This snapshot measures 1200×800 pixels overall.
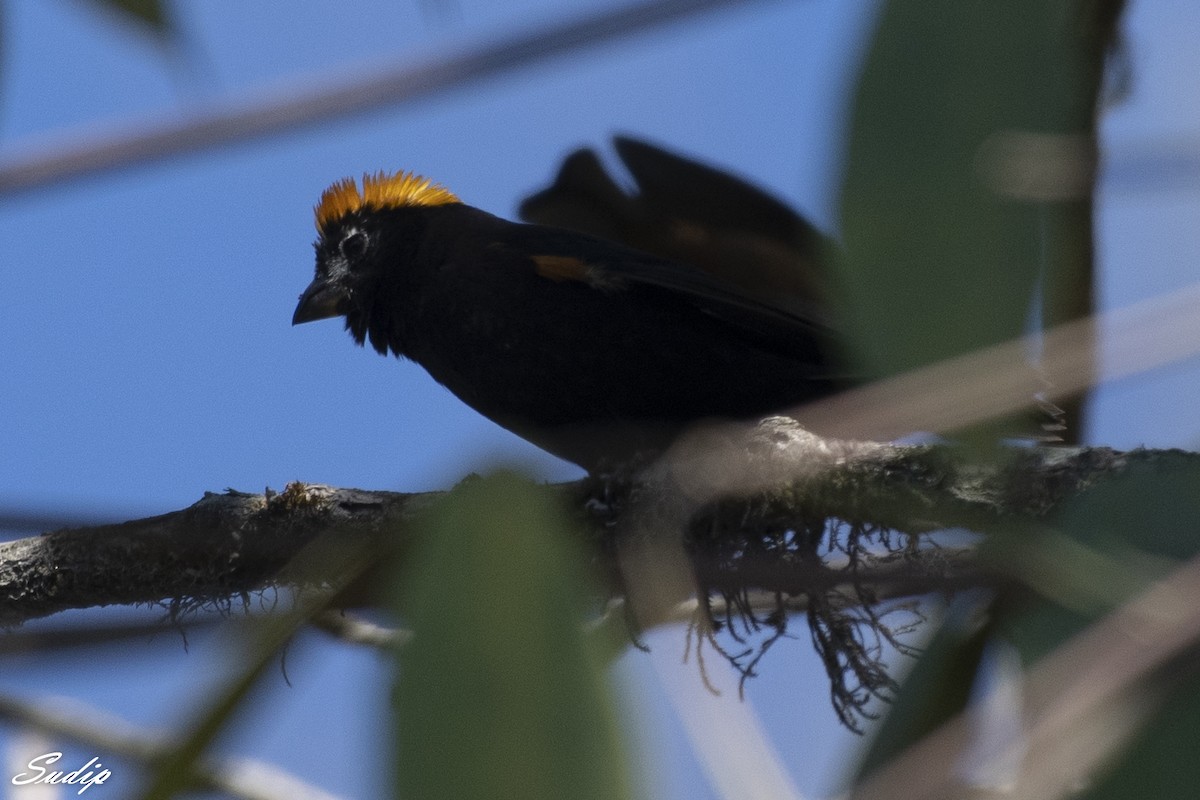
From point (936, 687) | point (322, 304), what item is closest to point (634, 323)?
point (322, 304)

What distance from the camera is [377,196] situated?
4062 millimetres

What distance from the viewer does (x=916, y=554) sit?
2.49m

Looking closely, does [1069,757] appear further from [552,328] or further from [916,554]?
[552,328]

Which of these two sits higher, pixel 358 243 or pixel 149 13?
pixel 149 13

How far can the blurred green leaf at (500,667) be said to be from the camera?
0.85 metres

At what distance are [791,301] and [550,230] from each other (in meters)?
0.76

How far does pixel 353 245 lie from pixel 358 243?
0.06 ft

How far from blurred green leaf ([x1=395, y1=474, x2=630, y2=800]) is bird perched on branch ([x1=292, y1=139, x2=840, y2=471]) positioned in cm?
203

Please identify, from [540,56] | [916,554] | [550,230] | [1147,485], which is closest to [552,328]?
[550,230]
